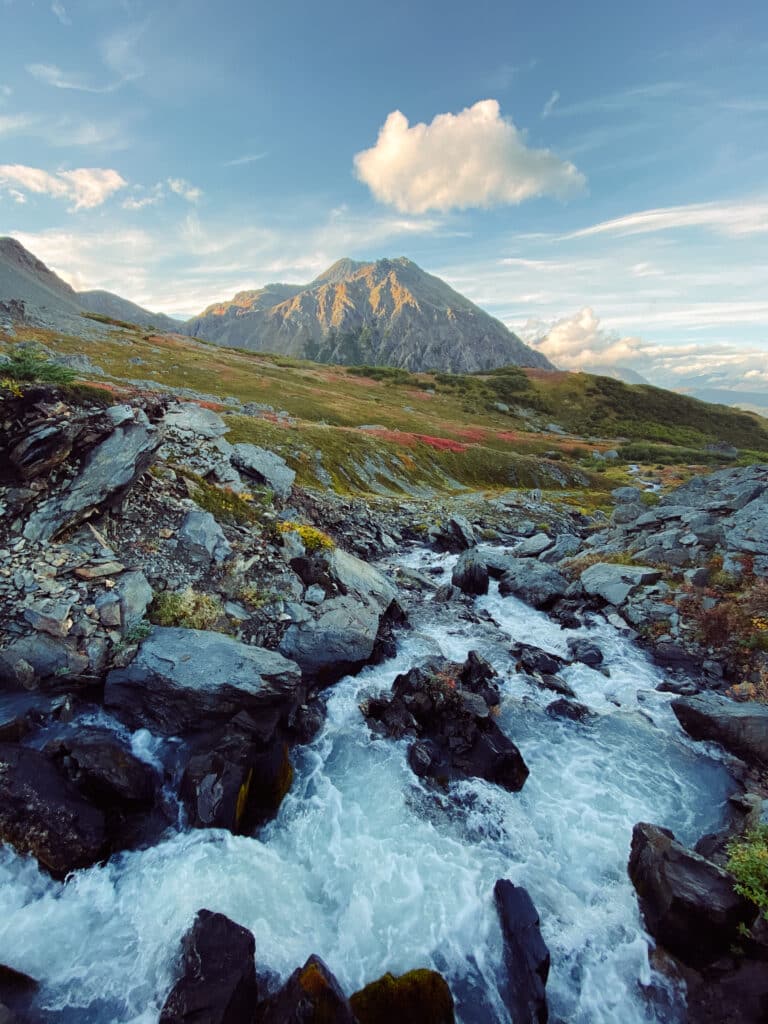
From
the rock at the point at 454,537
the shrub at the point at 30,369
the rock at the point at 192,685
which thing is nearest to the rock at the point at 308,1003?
the rock at the point at 192,685

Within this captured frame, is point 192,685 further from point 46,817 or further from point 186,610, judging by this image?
point 46,817

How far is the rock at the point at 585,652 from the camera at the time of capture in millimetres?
19391

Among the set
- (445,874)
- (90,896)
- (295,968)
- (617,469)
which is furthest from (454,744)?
(617,469)

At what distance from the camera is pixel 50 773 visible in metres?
10.1

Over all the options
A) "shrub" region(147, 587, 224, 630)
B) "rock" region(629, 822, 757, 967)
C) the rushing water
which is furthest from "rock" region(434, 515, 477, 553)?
"rock" region(629, 822, 757, 967)

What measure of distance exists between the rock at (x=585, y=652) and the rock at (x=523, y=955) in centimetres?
1157

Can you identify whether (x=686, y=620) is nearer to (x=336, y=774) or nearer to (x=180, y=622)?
(x=336, y=774)

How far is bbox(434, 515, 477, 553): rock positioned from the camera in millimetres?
35625

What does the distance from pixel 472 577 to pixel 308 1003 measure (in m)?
20.9

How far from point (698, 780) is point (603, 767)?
8.67ft

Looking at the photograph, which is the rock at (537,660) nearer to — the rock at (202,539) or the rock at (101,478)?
the rock at (202,539)

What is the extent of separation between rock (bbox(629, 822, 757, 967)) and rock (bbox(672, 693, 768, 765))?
6205 mm

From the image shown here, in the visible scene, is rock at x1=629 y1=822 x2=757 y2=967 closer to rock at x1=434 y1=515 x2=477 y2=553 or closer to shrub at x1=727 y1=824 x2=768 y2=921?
shrub at x1=727 y1=824 x2=768 y2=921

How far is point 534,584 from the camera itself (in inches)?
1034
